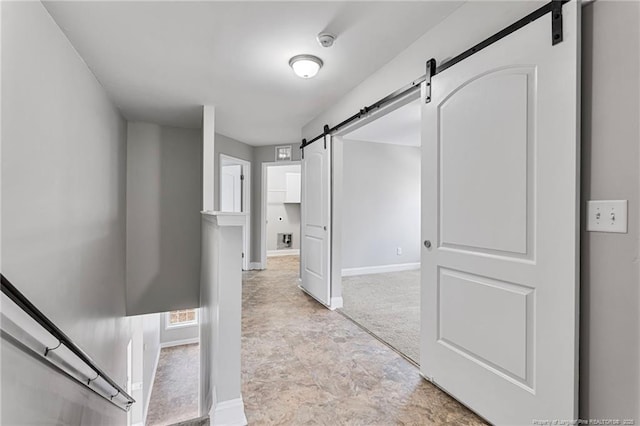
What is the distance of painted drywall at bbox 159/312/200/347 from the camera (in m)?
6.09

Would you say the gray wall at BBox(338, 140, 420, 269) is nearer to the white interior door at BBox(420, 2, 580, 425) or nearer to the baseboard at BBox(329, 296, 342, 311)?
the baseboard at BBox(329, 296, 342, 311)

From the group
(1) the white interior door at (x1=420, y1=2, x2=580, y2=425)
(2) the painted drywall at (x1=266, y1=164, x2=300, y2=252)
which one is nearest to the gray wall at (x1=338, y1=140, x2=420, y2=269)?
(2) the painted drywall at (x1=266, y1=164, x2=300, y2=252)

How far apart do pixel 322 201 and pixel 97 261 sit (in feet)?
7.62

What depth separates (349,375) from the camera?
211 centimetres

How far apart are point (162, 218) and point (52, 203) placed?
8.93 feet

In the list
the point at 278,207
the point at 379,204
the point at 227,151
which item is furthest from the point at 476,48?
the point at 278,207

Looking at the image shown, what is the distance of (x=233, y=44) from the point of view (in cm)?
217

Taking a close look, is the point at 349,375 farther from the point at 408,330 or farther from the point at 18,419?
the point at 18,419

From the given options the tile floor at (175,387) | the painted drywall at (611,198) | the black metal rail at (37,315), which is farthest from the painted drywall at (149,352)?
the painted drywall at (611,198)

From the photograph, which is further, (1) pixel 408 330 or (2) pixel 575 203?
(1) pixel 408 330

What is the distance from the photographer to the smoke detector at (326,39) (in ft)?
6.61

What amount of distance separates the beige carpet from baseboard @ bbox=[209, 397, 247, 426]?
1.28 meters

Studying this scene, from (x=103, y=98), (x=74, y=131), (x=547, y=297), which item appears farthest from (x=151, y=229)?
(x=547, y=297)

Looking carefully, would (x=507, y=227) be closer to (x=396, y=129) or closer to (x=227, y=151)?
(x=396, y=129)
